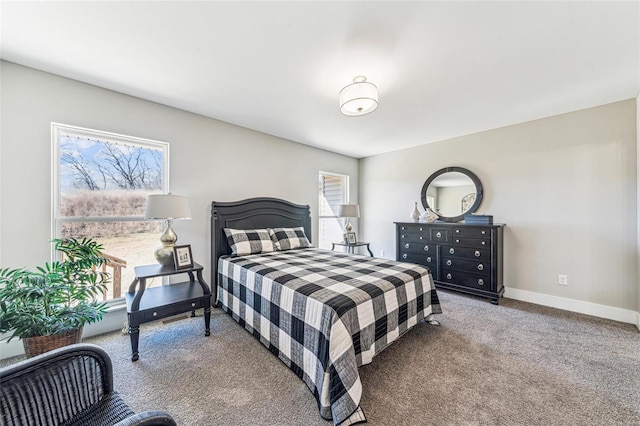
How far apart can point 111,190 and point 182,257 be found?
3.42 feet

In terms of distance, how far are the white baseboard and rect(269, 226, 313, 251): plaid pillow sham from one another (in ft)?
9.99

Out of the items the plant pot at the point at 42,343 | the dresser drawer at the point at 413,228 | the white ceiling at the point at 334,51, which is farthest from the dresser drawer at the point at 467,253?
the plant pot at the point at 42,343

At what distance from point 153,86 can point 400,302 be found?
10.2 feet

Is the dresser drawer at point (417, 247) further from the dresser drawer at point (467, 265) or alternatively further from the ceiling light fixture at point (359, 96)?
the ceiling light fixture at point (359, 96)

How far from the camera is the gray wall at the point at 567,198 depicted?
279cm

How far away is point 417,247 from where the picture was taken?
13.1 feet

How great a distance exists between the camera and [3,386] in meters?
0.90

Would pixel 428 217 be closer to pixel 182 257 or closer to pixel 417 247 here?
pixel 417 247

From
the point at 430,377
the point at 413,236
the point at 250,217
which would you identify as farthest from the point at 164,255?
the point at 413,236

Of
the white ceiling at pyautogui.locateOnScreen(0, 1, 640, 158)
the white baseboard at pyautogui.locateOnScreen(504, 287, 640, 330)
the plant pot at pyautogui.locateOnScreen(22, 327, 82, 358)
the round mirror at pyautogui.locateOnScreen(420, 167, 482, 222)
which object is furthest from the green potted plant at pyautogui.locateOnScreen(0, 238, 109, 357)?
the white baseboard at pyautogui.locateOnScreen(504, 287, 640, 330)

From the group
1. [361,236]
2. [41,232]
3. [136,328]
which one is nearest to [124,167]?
[41,232]

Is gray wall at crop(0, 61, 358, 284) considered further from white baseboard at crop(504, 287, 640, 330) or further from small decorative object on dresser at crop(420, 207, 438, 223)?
white baseboard at crop(504, 287, 640, 330)

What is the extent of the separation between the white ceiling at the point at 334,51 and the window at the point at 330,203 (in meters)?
2.08

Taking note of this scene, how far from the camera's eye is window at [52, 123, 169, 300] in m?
2.32
